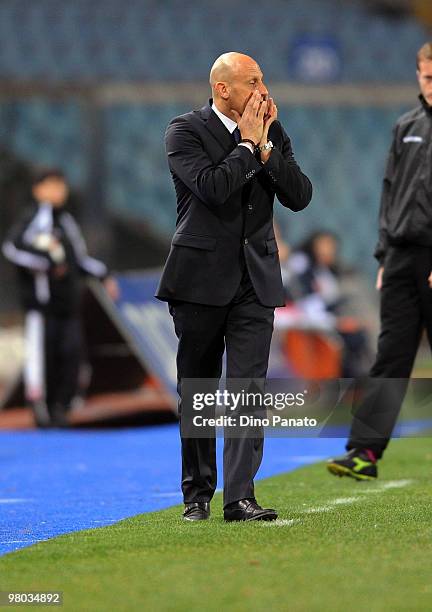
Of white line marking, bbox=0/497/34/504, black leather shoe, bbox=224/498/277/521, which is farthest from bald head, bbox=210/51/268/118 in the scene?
white line marking, bbox=0/497/34/504

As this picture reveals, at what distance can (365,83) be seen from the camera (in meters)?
15.0

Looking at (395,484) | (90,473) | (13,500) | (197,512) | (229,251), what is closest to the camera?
Result: (229,251)

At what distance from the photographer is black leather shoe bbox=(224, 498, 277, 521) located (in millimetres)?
5738

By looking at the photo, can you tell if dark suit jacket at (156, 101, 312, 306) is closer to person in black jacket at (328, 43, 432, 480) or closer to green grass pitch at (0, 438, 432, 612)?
green grass pitch at (0, 438, 432, 612)

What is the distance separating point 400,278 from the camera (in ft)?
24.1

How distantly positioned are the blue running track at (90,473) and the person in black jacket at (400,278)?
0.92 meters

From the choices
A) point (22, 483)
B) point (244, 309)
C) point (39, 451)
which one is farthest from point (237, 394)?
point (39, 451)

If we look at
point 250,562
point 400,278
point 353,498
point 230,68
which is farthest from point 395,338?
point 250,562

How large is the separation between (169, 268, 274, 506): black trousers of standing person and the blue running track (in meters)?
0.52

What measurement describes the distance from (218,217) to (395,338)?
1.91 metres

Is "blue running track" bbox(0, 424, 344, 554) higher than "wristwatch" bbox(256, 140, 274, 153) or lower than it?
lower

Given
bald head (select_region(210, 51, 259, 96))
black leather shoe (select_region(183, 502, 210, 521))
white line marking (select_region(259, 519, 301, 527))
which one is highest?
bald head (select_region(210, 51, 259, 96))

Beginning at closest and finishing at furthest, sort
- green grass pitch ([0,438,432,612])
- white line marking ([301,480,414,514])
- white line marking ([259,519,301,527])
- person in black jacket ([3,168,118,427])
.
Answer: green grass pitch ([0,438,432,612]), white line marking ([259,519,301,527]), white line marking ([301,480,414,514]), person in black jacket ([3,168,118,427])

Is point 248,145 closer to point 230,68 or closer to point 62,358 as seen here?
point 230,68
